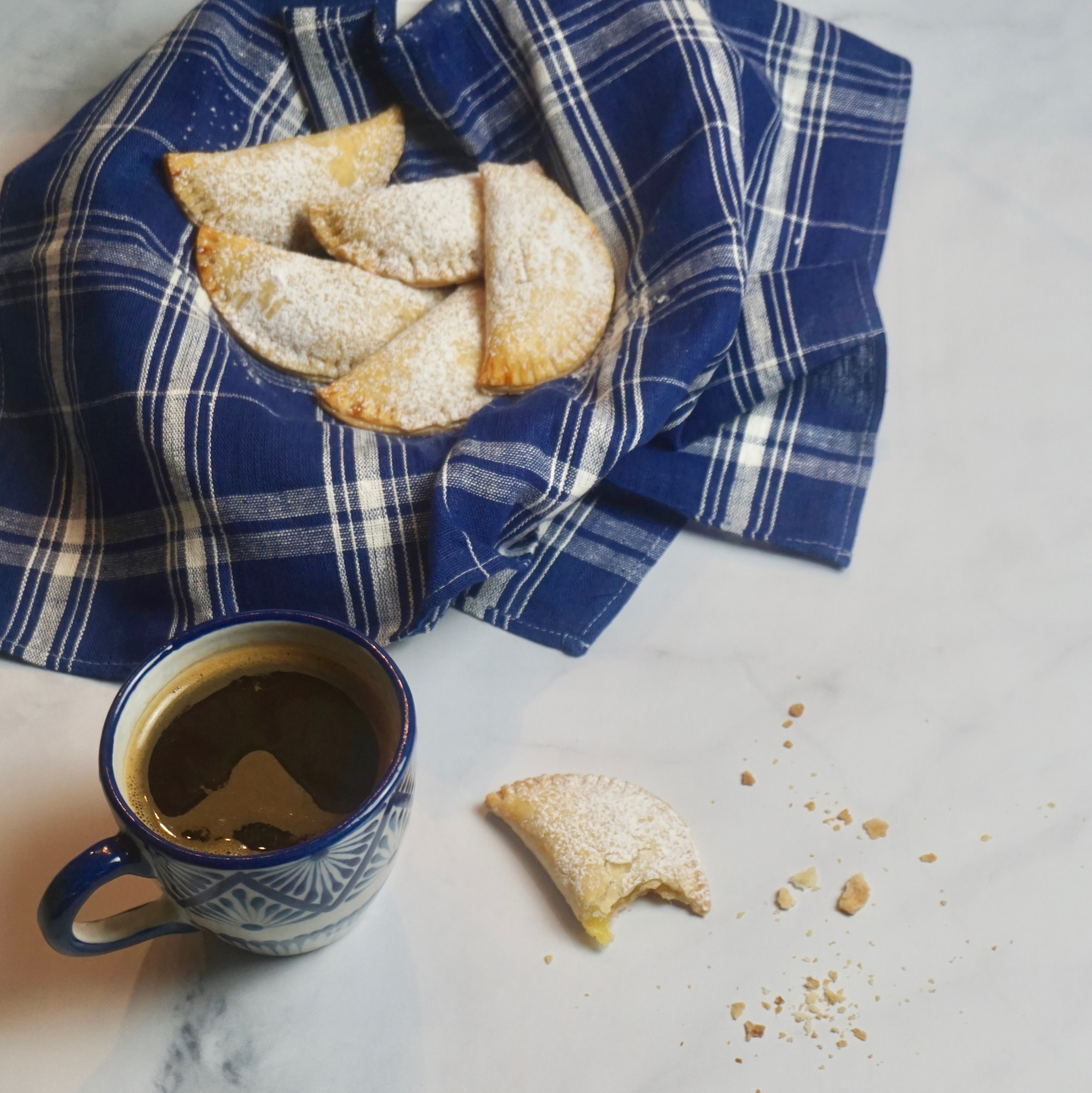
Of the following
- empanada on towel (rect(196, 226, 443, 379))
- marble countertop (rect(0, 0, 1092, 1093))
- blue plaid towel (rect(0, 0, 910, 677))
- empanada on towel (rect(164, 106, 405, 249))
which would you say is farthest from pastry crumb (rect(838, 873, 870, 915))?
empanada on towel (rect(164, 106, 405, 249))

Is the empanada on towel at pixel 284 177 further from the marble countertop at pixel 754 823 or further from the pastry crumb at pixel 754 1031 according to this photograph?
the pastry crumb at pixel 754 1031

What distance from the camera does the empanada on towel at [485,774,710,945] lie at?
0.77 meters

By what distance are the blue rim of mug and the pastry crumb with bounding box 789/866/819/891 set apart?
31 cm

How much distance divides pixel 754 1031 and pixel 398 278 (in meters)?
0.70

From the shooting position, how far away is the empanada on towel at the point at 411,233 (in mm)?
1037

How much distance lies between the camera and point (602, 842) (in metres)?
0.78

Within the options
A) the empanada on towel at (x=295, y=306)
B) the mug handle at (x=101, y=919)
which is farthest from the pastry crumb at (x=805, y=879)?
the empanada on towel at (x=295, y=306)

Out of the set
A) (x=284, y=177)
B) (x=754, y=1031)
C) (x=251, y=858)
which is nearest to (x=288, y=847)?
(x=251, y=858)

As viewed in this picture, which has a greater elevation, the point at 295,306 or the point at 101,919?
the point at 295,306

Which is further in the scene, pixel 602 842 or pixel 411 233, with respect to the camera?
pixel 411 233

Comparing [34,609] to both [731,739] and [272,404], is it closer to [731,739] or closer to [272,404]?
[272,404]

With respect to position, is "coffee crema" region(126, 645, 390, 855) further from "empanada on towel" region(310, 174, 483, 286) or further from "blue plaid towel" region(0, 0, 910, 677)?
"empanada on towel" region(310, 174, 483, 286)

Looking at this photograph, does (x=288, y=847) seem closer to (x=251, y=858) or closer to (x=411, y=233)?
(x=251, y=858)

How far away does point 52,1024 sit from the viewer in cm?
75
